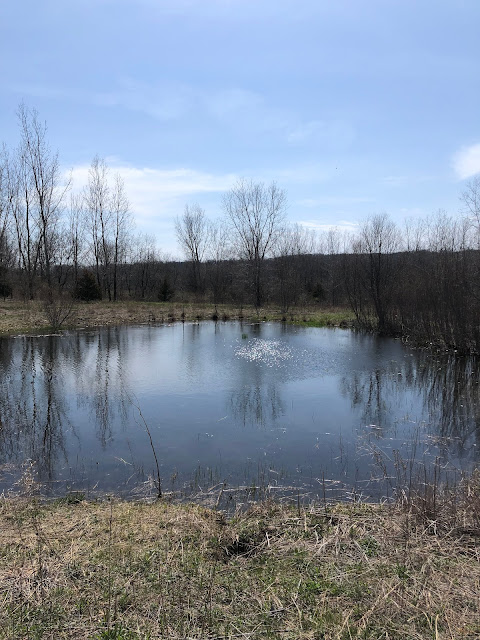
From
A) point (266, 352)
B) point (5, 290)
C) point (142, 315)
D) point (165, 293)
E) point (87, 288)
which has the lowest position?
point (266, 352)

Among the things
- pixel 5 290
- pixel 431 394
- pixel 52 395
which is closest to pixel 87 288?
pixel 5 290

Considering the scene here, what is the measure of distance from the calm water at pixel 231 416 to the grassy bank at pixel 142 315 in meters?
5.87

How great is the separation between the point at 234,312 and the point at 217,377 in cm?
1842

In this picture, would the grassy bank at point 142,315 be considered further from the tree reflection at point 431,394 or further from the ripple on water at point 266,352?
the tree reflection at point 431,394

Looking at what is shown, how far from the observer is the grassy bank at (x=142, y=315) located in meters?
21.7

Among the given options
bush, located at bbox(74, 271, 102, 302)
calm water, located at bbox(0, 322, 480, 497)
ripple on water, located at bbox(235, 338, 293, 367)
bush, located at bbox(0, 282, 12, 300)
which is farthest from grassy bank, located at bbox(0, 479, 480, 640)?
bush, located at bbox(0, 282, 12, 300)

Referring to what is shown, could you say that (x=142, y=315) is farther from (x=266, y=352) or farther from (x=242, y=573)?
(x=242, y=573)

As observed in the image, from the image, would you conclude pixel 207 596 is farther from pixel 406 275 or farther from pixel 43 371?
pixel 406 275

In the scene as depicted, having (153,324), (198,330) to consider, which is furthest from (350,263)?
(153,324)

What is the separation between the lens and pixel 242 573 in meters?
3.16

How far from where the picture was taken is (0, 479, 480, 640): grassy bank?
2.50m

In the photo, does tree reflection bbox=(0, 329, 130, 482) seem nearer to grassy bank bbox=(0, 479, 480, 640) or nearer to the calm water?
the calm water

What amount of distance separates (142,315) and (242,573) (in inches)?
978

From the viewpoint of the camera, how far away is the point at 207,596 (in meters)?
2.79
